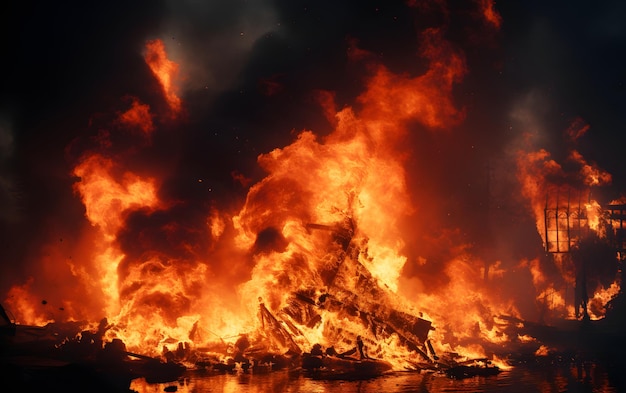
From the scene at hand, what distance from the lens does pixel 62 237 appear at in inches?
1839

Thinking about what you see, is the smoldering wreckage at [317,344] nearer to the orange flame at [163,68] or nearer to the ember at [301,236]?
the ember at [301,236]

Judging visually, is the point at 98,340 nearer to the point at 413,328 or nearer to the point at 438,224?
the point at 413,328

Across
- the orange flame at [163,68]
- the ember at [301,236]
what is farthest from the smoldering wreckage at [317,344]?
the orange flame at [163,68]

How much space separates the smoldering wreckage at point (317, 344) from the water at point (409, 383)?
1.03 m

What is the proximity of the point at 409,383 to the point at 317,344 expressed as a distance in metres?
5.82

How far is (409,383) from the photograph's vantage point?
24.8 metres

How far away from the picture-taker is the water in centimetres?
2298

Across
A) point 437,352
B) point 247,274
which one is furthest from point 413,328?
point 247,274

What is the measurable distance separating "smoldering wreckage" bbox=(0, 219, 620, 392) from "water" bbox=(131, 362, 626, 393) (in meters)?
1.03

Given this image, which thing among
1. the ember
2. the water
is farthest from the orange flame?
the water

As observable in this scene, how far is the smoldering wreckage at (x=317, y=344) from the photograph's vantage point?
27.2 meters

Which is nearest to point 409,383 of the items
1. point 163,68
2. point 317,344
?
point 317,344

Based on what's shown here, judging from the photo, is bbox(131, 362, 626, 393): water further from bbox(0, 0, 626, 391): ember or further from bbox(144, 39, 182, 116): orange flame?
bbox(144, 39, 182, 116): orange flame

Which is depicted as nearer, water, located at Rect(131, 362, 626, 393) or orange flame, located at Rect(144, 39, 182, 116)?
water, located at Rect(131, 362, 626, 393)
